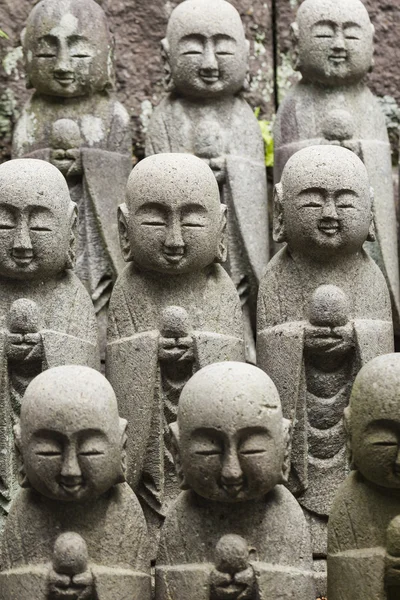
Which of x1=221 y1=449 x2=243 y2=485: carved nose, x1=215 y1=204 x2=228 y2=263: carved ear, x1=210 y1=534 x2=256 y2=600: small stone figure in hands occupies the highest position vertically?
x1=215 y1=204 x2=228 y2=263: carved ear

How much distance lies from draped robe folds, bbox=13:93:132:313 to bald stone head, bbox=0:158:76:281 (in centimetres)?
110

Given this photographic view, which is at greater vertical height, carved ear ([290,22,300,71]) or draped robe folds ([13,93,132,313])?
carved ear ([290,22,300,71])

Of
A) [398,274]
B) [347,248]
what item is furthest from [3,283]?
[398,274]

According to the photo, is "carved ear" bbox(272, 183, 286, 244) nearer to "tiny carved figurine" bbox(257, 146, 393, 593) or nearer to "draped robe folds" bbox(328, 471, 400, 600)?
"tiny carved figurine" bbox(257, 146, 393, 593)

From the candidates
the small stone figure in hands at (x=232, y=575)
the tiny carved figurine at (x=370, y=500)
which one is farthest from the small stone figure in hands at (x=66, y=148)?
the small stone figure in hands at (x=232, y=575)

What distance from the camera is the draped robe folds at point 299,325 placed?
7992 millimetres

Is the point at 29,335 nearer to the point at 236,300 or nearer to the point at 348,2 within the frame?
the point at 236,300

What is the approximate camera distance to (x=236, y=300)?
8211 mm

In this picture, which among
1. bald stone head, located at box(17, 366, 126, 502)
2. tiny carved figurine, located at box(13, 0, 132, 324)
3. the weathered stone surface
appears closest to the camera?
bald stone head, located at box(17, 366, 126, 502)

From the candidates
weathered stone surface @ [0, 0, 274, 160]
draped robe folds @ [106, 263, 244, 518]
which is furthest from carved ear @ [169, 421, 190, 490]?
weathered stone surface @ [0, 0, 274, 160]

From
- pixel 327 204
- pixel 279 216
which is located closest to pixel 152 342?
pixel 279 216

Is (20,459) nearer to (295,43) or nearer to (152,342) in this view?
(152,342)

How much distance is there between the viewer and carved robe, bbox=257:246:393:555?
7992 millimetres

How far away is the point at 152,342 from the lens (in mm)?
7992
